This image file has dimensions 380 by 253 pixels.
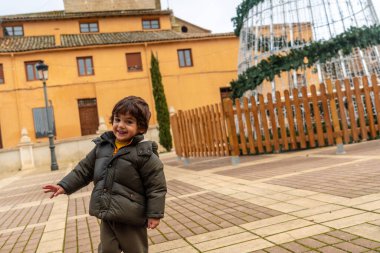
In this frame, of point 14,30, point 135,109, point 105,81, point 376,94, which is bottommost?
point 135,109

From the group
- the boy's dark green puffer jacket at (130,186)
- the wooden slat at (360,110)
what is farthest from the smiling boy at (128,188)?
the wooden slat at (360,110)

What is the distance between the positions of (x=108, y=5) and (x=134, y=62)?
29.8ft

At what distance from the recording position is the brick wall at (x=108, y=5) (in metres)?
33.3

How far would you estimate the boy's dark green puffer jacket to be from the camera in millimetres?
2447

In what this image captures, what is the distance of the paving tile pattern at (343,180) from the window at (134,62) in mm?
23837

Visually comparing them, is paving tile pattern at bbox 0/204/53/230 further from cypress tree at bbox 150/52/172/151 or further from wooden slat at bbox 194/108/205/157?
cypress tree at bbox 150/52/172/151

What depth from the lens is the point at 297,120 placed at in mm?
9375

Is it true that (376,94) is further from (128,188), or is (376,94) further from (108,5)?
(108,5)

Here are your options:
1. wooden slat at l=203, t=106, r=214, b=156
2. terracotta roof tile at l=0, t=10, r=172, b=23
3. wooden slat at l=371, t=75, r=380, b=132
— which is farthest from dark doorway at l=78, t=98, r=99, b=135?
wooden slat at l=371, t=75, r=380, b=132

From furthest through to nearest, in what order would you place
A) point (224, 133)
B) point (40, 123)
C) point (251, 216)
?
point (40, 123) → point (224, 133) → point (251, 216)

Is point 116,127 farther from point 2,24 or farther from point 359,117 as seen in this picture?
point 2,24

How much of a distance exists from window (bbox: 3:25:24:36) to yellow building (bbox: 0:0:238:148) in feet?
0.25

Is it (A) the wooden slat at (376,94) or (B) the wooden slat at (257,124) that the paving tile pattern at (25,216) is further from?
(A) the wooden slat at (376,94)

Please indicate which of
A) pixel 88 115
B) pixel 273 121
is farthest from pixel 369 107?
pixel 88 115
